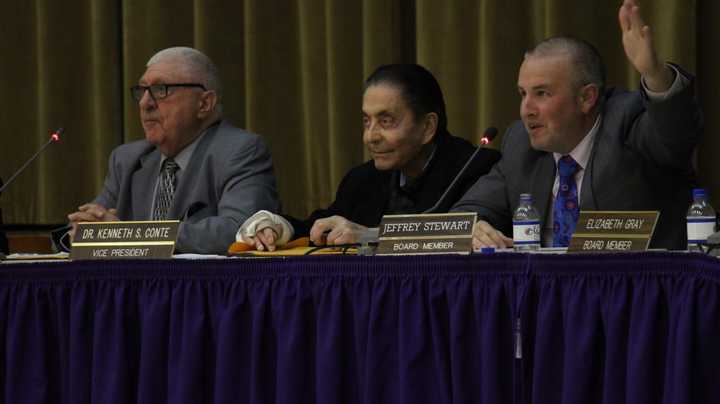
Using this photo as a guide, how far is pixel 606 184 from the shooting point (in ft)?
9.45

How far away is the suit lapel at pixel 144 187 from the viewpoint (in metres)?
3.54

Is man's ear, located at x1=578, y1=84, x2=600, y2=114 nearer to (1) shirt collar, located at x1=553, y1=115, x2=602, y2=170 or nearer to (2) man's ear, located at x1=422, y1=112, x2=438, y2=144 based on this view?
(1) shirt collar, located at x1=553, y1=115, x2=602, y2=170

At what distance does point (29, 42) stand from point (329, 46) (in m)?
1.37

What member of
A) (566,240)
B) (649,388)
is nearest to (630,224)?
(649,388)

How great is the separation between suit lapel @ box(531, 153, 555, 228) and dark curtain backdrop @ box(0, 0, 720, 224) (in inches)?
41.5

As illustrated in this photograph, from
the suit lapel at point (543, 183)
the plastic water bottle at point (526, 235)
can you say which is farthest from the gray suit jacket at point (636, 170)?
the plastic water bottle at point (526, 235)

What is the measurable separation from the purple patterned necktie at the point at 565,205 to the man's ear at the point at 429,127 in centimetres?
54

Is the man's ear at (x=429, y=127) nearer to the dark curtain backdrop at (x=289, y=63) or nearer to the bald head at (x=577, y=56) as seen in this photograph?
the bald head at (x=577, y=56)

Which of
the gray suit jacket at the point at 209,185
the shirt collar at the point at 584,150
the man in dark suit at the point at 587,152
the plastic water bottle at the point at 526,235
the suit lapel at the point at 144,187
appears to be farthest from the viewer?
the suit lapel at the point at 144,187

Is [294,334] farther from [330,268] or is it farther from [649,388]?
[649,388]

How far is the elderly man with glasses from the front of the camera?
3.41m

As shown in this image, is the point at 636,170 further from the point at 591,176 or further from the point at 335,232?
the point at 335,232

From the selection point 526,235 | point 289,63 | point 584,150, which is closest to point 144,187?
point 289,63

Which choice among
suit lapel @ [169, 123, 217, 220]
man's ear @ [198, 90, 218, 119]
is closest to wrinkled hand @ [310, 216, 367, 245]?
suit lapel @ [169, 123, 217, 220]
